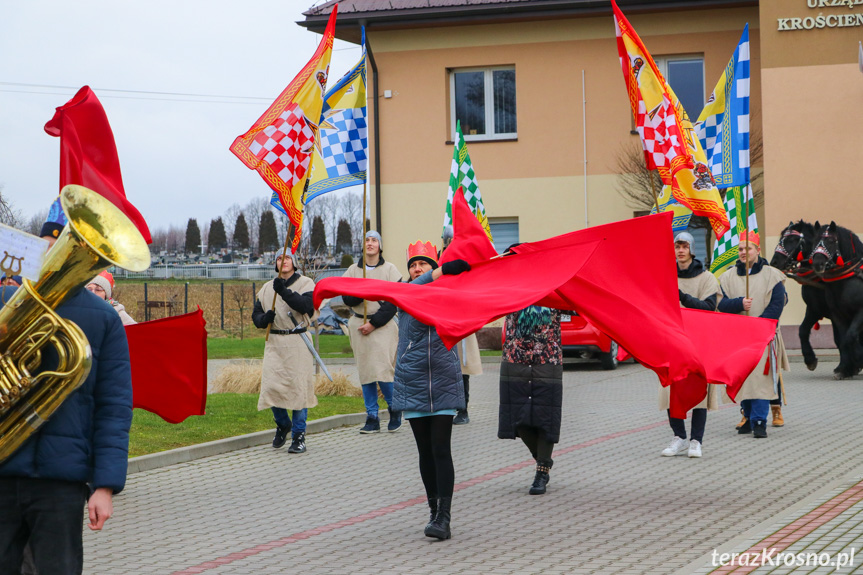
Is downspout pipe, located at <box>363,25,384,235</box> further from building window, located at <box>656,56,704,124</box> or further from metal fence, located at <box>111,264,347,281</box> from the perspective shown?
metal fence, located at <box>111,264,347,281</box>

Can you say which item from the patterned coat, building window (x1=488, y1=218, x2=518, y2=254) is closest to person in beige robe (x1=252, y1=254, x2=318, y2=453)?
the patterned coat

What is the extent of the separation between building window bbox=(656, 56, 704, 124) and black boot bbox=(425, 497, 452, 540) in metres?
19.1

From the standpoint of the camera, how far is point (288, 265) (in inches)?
420

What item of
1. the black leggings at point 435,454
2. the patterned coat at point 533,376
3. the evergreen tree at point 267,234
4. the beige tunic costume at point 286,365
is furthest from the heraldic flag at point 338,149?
the evergreen tree at point 267,234

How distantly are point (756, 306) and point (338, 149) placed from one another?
4.84m

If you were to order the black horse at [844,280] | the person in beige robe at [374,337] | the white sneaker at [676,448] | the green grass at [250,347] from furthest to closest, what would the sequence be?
the green grass at [250,347] < the black horse at [844,280] < the person in beige robe at [374,337] < the white sneaker at [676,448]

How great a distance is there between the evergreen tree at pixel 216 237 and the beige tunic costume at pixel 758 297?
7994cm

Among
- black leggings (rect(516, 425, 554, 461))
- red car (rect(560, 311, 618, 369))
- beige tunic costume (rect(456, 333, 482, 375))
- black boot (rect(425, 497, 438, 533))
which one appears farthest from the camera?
red car (rect(560, 311, 618, 369))

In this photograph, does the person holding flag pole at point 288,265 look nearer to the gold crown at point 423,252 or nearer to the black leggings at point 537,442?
the gold crown at point 423,252

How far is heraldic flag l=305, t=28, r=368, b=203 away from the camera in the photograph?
11812 mm

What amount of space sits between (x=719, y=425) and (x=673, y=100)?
3.80 m

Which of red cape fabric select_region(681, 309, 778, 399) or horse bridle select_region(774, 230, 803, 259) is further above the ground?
horse bridle select_region(774, 230, 803, 259)

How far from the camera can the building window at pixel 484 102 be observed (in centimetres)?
2511

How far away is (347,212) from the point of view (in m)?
73.1
